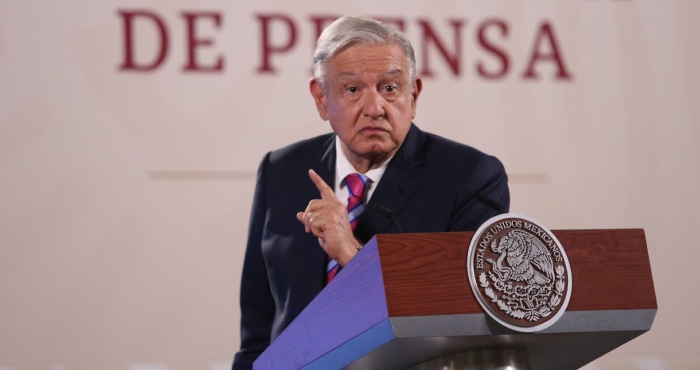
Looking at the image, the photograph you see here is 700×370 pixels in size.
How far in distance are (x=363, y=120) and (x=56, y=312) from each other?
130 cm

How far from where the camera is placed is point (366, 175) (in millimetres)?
1983

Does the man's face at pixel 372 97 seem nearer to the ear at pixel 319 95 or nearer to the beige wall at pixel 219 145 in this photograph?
the ear at pixel 319 95

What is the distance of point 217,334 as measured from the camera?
9.26 feet

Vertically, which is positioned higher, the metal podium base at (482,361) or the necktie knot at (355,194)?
the necktie knot at (355,194)

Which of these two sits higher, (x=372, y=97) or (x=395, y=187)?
(x=372, y=97)

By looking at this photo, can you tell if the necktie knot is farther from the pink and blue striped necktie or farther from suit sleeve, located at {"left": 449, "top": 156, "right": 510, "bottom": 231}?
suit sleeve, located at {"left": 449, "top": 156, "right": 510, "bottom": 231}

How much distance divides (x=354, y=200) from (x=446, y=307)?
81 cm

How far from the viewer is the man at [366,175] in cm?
185

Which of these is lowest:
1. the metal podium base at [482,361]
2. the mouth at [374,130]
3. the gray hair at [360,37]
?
the metal podium base at [482,361]

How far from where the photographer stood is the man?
72.7 inches

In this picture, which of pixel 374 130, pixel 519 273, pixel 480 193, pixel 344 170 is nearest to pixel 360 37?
pixel 374 130

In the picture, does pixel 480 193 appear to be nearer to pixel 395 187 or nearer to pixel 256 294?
pixel 395 187

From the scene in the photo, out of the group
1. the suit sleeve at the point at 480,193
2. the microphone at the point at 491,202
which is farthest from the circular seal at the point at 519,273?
the suit sleeve at the point at 480,193

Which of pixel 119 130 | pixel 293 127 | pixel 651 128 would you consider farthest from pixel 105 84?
pixel 651 128
